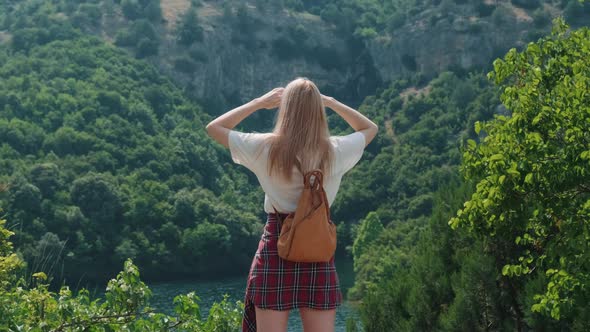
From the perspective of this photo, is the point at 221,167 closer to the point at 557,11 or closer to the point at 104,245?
the point at 104,245

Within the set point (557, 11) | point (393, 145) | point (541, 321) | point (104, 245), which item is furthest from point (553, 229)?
point (557, 11)

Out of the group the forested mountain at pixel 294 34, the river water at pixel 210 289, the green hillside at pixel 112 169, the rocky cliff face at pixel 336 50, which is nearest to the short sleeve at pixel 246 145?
the river water at pixel 210 289

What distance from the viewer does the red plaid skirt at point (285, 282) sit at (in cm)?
419

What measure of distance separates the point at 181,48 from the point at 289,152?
310ft

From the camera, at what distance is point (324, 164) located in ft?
13.8

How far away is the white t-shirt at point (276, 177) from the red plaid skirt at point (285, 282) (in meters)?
0.08

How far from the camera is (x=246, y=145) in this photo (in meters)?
4.19

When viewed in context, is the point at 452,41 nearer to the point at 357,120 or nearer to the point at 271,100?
the point at 357,120

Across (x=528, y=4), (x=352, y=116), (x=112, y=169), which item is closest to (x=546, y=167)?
(x=352, y=116)

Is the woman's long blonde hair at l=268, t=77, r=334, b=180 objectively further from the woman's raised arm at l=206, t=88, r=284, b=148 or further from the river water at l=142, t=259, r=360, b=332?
the river water at l=142, t=259, r=360, b=332

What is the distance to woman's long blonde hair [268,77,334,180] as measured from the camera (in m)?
4.12

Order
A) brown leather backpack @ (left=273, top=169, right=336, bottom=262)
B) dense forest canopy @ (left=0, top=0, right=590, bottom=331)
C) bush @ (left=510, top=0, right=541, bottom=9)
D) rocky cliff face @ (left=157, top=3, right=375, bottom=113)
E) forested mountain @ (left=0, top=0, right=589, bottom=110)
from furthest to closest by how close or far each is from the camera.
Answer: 1. rocky cliff face @ (left=157, top=3, right=375, bottom=113)
2. bush @ (left=510, top=0, right=541, bottom=9)
3. forested mountain @ (left=0, top=0, right=589, bottom=110)
4. dense forest canopy @ (left=0, top=0, right=590, bottom=331)
5. brown leather backpack @ (left=273, top=169, right=336, bottom=262)

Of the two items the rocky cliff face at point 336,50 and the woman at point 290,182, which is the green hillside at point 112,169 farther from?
the woman at point 290,182

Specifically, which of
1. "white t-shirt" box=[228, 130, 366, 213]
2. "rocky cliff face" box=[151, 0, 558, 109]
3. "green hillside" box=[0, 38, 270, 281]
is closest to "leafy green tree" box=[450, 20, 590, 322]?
"white t-shirt" box=[228, 130, 366, 213]
